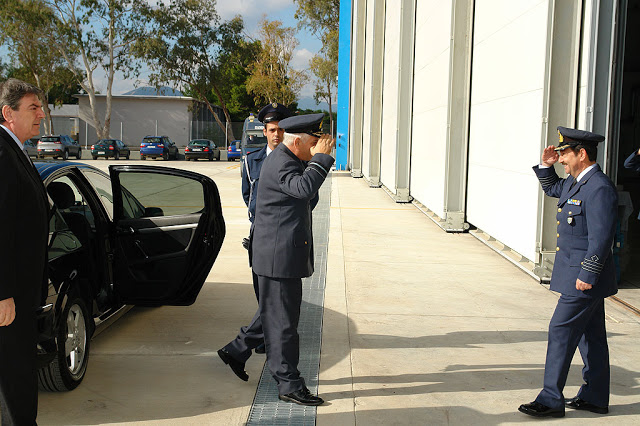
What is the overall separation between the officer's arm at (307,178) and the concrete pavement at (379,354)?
1312 millimetres

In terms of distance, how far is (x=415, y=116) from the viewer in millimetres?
14961

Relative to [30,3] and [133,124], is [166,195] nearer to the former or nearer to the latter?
[30,3]

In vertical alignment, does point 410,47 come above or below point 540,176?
above

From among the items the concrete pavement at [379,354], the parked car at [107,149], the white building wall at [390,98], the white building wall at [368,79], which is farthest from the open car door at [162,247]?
the parked car at [107,149]

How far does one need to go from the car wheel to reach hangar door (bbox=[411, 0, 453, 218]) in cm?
789

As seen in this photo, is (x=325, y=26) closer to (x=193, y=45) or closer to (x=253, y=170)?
(x=193, y=45)

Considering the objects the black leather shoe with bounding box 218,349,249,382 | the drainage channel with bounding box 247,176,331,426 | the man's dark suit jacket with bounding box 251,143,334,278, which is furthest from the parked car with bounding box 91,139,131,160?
the man's dark suit jacket with bounding box 251,143,334,278

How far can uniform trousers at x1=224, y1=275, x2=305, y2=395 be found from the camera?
388 cm

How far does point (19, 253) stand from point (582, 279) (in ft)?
9.46

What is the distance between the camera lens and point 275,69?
5566cm

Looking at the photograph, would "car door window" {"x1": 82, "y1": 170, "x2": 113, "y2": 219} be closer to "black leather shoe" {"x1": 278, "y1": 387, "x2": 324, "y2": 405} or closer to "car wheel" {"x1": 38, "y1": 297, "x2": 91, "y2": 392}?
"car wheel" {"x1": 38, "y1": 297, "x2": 91, "y2": 392}

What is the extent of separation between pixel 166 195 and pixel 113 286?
11924 mm

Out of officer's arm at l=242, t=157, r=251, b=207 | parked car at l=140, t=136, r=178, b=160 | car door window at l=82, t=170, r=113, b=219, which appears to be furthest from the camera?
parked car at l=140, t=136, r=178, b=160

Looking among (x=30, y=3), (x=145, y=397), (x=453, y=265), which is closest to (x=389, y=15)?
(x=453, y=265)
